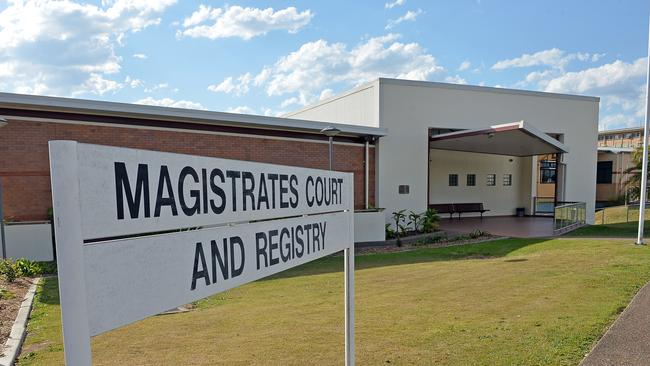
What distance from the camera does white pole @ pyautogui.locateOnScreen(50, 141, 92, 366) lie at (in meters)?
1.41

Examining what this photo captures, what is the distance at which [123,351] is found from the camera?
468cm

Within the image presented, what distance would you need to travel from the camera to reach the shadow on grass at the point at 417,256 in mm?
10648

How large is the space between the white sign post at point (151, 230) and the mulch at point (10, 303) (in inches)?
181

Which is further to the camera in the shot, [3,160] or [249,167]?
[3,160]

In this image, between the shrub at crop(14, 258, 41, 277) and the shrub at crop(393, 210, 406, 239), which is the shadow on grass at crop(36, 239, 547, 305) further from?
the shrub at crop(393, 210, 406, 239)

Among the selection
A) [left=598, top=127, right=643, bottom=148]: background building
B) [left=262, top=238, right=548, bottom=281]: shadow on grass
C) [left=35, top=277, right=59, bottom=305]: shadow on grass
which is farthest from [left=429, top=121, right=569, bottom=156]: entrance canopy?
[left=598, top=127, right=643, bottom=148]: background building

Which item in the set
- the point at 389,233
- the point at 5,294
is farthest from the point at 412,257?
the point at 5,294

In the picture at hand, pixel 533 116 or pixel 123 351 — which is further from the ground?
pixel 533 116

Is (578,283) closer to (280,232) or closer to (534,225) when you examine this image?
(280,232)

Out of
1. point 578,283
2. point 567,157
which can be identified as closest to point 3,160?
point 578,283

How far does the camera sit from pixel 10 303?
6863 mm

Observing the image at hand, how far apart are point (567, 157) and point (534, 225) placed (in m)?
4.98

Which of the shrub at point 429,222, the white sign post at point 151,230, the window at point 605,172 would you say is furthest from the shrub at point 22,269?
the window at point 605,172

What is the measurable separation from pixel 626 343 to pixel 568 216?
14.6m
